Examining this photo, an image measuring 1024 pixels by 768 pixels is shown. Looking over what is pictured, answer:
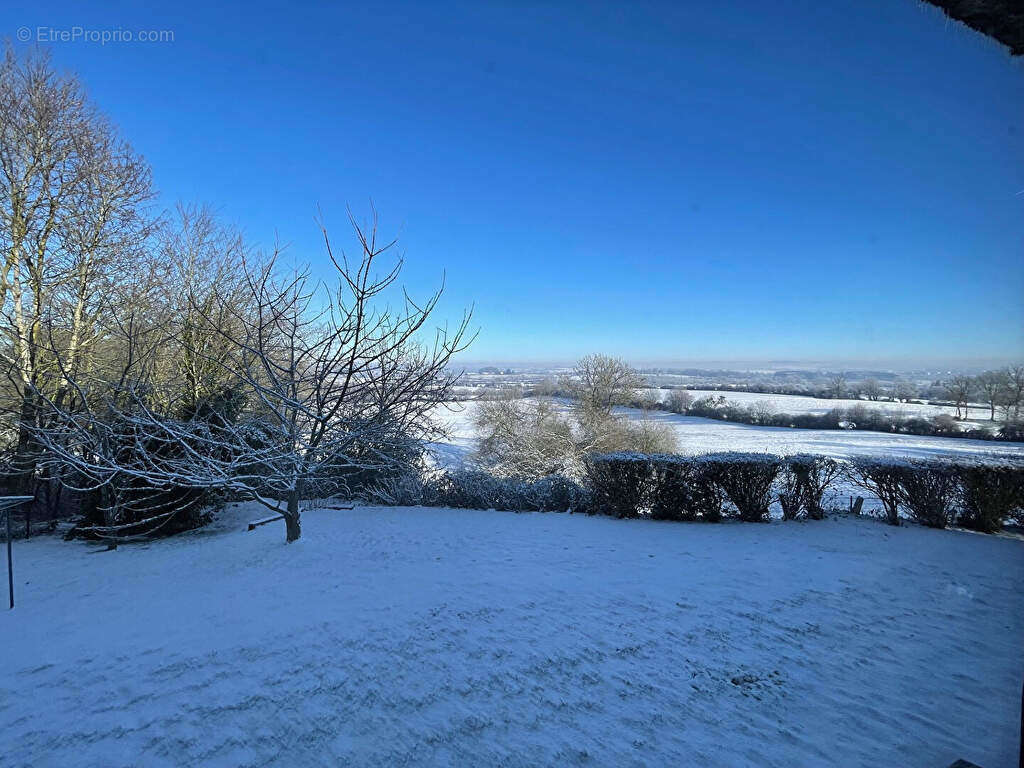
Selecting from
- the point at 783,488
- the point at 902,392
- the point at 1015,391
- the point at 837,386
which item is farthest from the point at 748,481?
the point at 837,386

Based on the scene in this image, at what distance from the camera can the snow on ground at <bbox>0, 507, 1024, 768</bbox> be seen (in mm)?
2410

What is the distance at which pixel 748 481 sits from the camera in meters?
7.96

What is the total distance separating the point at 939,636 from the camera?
12.0 ft

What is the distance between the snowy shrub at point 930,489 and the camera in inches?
290

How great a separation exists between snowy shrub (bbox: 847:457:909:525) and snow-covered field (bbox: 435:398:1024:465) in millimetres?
506

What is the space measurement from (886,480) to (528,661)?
25.8ft

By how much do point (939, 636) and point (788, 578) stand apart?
1.34 m

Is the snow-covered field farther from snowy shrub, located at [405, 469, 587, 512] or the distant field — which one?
snowy shrub, located at [405, 469, 587, 512]

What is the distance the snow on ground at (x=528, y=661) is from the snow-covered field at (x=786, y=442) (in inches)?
125

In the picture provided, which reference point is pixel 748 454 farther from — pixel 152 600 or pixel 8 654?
pixel 8 654

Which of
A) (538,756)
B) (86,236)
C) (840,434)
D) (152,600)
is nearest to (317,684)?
(538,756)

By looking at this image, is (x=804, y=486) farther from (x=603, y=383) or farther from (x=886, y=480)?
(x=603, y=383)

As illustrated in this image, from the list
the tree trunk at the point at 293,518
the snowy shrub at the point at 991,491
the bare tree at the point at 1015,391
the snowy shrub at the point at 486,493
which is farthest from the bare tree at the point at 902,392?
the tree trunk at the point at 293,518

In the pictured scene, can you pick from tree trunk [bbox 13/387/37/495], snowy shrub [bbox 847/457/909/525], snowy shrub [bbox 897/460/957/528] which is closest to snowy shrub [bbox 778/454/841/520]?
snowy shrub [bbox 847/457/909/525]
